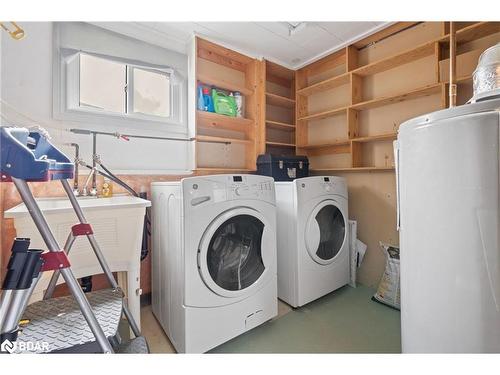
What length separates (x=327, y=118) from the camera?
2.29 metres

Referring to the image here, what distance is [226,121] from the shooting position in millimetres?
2051

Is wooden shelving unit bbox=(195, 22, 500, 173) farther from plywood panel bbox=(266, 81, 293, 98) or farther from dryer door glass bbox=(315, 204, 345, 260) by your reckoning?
dryer door glass bbox=(315, 204, 345, 260)

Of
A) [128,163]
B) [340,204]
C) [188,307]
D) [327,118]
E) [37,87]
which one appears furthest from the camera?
[327,118]

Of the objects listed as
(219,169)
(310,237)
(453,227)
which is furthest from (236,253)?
(453,227)

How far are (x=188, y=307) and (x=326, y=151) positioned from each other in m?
1.92

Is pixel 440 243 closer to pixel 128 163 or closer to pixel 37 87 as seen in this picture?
pixel 128 163

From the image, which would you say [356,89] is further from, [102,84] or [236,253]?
[102,84]

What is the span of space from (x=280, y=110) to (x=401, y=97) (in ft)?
3.76

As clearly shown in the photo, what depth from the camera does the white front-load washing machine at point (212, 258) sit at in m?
1.09

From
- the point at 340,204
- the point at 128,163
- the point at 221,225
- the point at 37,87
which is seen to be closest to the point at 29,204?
the point at 221,225

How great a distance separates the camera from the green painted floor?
4.01 feet

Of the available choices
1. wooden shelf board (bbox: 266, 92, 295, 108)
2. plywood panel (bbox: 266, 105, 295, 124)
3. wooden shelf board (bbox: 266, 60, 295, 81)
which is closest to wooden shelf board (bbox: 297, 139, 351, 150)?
plywood panel (bbox: 266, 105, 295, 124)

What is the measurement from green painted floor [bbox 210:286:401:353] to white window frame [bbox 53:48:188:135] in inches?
60.6

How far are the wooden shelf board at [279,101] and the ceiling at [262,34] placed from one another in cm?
37
